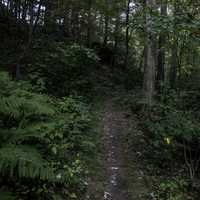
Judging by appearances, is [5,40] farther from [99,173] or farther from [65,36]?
[99,173]

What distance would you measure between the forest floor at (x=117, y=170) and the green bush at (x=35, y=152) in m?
0.41

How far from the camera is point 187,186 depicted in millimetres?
5879

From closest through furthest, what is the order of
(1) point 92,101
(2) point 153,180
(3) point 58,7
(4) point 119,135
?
(2) point 153,180
(4) point 119,135
(1) point 92,101
(3) point 58,7

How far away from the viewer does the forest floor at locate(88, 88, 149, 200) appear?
17.0 ft

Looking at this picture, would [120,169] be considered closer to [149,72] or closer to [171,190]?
[171,190]

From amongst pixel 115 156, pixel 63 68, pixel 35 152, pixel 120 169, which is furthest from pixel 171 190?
pixel 63 68

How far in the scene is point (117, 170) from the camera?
6.04 meters

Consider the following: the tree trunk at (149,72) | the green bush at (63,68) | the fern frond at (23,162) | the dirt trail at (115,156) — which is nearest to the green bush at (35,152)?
the fern frond at (23,162)

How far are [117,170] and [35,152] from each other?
2.48 metres

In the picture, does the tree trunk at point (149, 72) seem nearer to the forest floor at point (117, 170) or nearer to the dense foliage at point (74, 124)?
the dense foliage at point (74, 124)

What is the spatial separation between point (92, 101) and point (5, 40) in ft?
20.2

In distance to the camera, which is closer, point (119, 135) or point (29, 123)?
point (29, 123)

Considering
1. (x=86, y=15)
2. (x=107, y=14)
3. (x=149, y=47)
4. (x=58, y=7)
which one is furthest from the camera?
(x=107, y=14)

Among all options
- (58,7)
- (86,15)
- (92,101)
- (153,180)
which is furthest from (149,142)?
(86,15)
